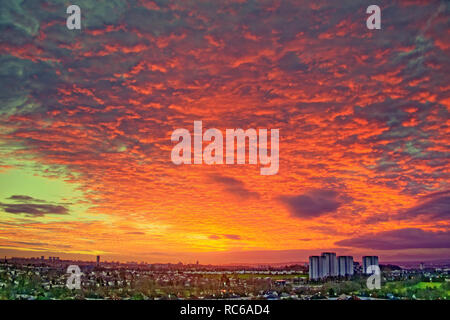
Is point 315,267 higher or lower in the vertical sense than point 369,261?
lower

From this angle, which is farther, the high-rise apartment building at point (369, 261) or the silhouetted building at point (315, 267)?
the high-rise apartment building at point (369, 261)

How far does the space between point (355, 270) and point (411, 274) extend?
90cm

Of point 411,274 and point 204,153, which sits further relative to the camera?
point 204,153

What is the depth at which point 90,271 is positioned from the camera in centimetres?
778

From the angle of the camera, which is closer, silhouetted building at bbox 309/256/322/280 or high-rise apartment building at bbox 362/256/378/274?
silhouetted building at bbox 309/256/322/280
